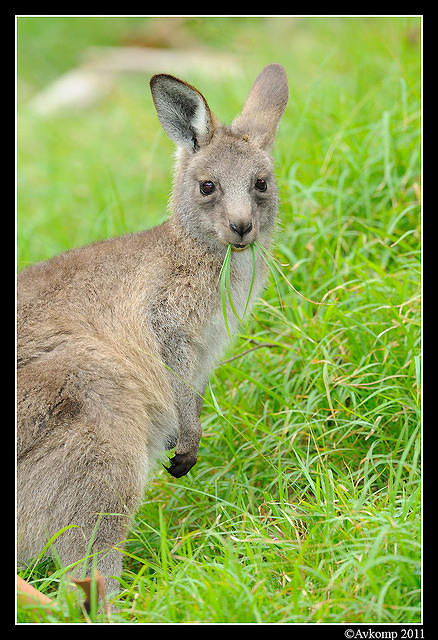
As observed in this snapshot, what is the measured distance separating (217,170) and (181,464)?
5.19 feet

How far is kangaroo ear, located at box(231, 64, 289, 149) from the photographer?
446cm

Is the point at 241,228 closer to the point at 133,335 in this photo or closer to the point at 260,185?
the point at 260,185

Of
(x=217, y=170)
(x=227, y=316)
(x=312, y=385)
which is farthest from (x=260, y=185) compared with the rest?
(x=312, y=385)

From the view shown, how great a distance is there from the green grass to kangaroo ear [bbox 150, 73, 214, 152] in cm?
111

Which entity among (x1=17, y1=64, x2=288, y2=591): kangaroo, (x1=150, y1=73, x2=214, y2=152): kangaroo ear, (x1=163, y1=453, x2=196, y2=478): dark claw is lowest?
(x1=163, y1=453, x2=196, y2=478): dark claw

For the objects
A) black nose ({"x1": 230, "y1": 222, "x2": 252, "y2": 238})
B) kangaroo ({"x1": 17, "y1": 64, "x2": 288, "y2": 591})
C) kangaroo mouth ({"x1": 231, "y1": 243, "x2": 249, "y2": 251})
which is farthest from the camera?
kangaroo mouth ({"x1": 231, "y1": 243, "x2": 249, "y2": 251})

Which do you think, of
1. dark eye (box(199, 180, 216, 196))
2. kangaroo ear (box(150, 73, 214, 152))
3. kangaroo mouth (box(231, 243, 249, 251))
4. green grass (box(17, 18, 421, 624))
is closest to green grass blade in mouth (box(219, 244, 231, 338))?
kangaroo mouth (box(231, 243, 249, 251))

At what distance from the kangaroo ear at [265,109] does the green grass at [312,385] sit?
36.7 inches

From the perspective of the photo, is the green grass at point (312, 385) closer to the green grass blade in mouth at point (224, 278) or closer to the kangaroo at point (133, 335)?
the kangaroo at point (133, 335)

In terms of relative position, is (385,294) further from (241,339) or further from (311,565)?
(311,565)

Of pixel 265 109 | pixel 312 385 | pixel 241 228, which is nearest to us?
pixel 241 228

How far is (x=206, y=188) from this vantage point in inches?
166

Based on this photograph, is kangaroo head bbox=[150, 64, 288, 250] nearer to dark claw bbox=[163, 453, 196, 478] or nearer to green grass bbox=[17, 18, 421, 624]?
green grass bbox=[17, 18, 421, 624]
